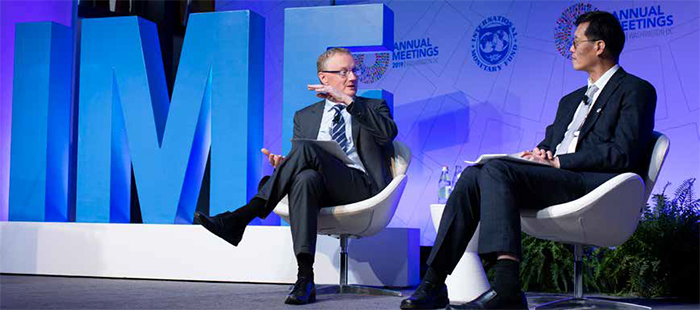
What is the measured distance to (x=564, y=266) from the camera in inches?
157

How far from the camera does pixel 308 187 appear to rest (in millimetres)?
3229

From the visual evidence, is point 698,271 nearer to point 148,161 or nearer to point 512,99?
point 512,99

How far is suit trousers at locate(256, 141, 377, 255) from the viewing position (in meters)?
3.19

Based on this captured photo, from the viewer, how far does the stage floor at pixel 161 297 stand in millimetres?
2969

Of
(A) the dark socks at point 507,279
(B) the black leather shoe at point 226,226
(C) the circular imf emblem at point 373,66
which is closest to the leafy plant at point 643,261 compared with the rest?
(A) the dark socks at point 507,279

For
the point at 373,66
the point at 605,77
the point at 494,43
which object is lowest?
the point at 605,77

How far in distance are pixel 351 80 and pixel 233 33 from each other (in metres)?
1.21

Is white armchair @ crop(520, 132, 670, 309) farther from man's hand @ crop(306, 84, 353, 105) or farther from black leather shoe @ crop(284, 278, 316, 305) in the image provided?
man's hand @ crop(306, 84, 353, 105)

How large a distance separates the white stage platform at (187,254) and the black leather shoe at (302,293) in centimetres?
103

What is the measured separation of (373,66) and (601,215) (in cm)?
349

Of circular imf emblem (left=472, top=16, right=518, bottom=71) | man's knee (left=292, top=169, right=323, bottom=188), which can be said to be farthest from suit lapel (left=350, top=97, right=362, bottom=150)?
circular imf emblem (left=472, top=16, right=518, bottom=71)

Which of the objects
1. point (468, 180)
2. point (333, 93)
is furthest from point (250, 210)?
point (468, 180)

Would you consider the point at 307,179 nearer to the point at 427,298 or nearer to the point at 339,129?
the point at 339,129

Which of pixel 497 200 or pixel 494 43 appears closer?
pixel 497 200
